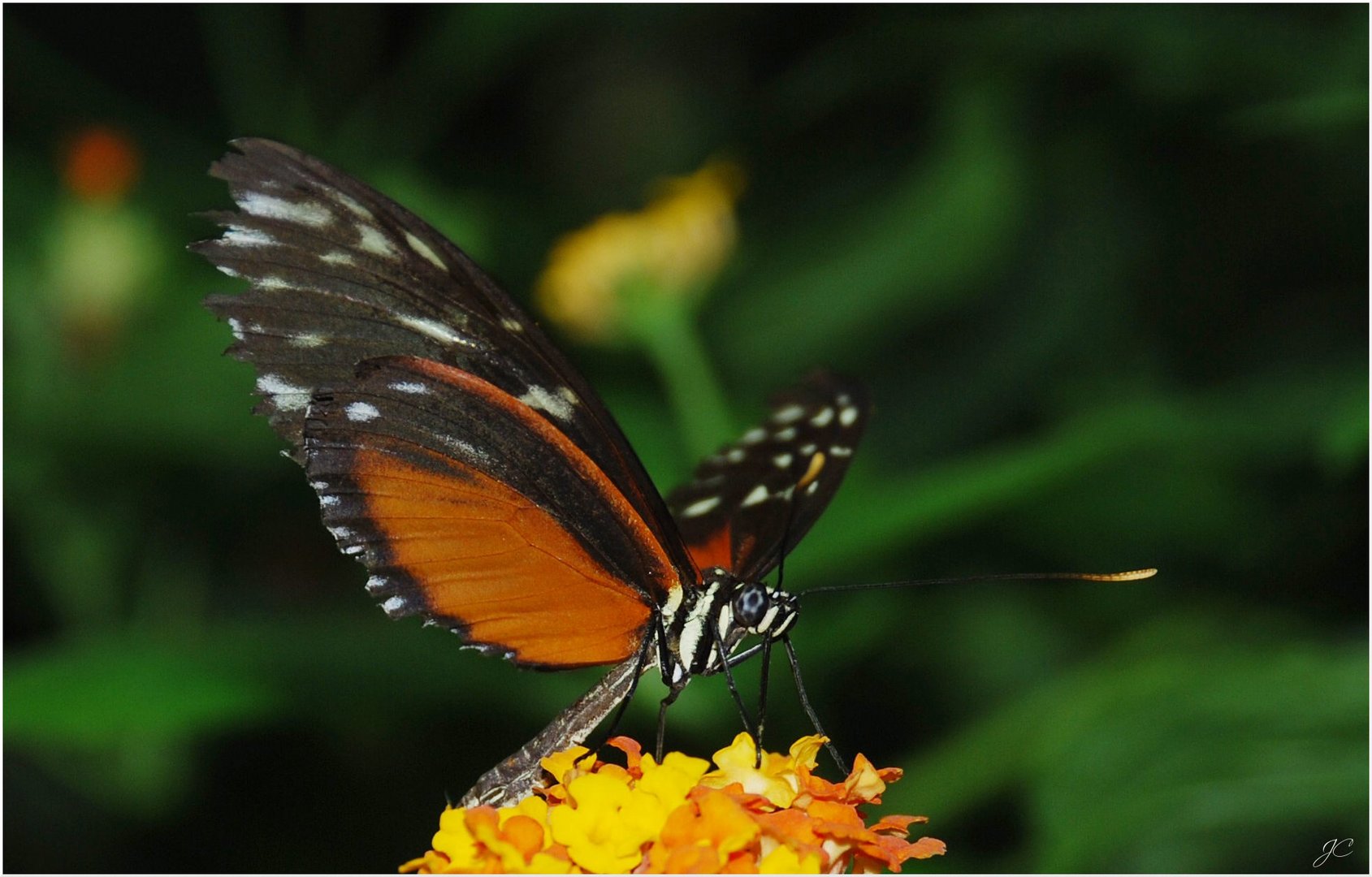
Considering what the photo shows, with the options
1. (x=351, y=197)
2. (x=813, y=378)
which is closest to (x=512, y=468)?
(x=351, y=197)

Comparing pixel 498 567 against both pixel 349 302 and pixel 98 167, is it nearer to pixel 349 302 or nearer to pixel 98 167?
pixel 349 302

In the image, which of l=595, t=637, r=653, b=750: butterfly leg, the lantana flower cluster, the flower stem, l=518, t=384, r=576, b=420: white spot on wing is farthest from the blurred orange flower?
the lantana flower cluster

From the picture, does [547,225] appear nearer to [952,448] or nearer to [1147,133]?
[952,448]

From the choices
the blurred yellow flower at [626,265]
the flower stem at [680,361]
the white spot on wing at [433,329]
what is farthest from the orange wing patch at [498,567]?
the blurred yellow flower at [626,265]

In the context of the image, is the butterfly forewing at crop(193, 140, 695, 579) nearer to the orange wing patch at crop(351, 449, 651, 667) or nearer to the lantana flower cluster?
the orange wing patch at crop(351, 449, 651, 667)

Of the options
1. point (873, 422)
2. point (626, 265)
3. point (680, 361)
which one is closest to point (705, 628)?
point (680, 361)
